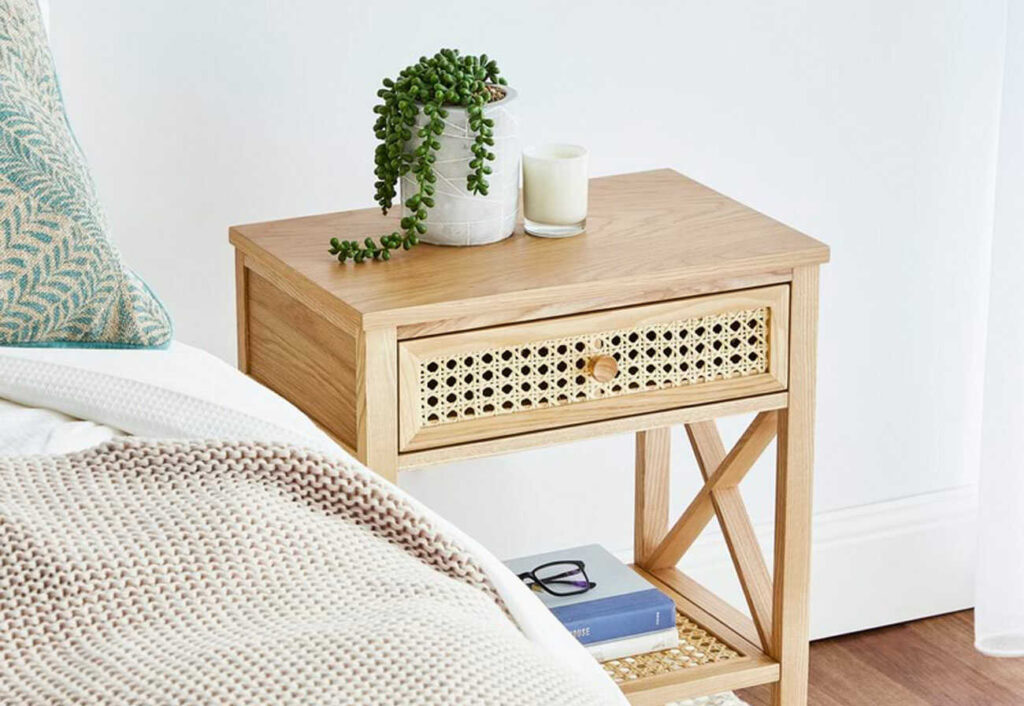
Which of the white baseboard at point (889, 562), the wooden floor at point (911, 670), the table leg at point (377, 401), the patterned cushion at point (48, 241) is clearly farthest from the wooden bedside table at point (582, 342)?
the white baseboard at point (889, 562)

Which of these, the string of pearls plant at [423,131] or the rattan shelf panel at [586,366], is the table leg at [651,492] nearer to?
the rattan shelf panel at [586,366]

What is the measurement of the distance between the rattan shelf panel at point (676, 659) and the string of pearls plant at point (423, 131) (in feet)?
1.85

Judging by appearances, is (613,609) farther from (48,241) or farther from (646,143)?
(48,241)

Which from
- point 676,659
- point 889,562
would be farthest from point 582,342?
point 889,562

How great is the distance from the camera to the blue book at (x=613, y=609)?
1.72m

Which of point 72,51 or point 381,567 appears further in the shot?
point 72,51

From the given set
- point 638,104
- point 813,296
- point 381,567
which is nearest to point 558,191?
point 813,296

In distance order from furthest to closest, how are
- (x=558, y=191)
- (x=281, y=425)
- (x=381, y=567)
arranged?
(x=558, y=191)
(x=281, y=425)
(x=381, y=567)

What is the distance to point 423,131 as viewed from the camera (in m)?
1.49

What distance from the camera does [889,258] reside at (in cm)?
221

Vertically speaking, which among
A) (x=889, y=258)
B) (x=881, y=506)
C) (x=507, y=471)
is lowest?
(x=881, y=506)

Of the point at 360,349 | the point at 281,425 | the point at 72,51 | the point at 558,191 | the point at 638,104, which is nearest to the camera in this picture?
the point at 281,425

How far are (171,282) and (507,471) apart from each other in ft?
1.75

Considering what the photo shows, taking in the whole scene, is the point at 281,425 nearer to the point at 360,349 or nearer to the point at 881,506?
the point at 360,349
